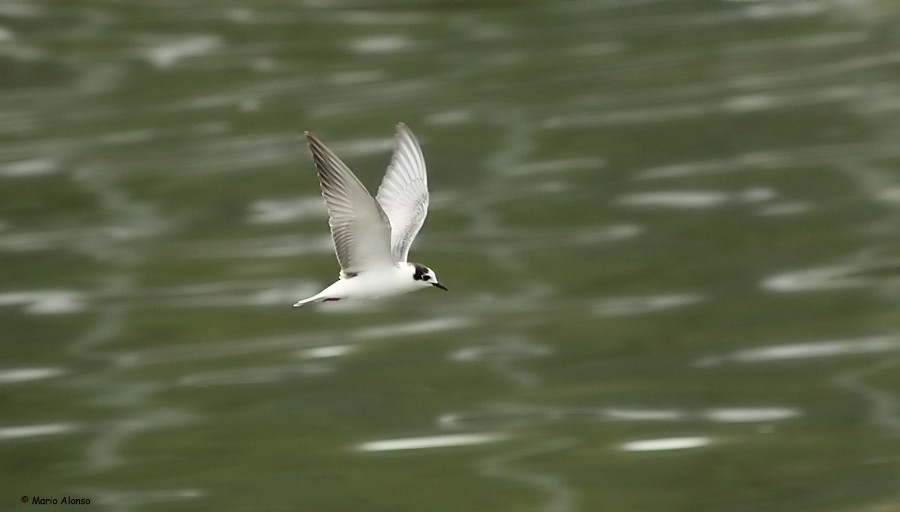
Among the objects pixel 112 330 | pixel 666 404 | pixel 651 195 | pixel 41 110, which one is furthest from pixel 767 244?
pixel 41 110

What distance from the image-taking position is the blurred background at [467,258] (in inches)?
377

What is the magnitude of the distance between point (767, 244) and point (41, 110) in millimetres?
6821

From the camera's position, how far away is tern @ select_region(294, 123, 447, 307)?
24.2 ft

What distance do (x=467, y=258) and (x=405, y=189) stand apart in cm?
401

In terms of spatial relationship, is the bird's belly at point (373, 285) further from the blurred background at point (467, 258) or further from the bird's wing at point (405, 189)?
the blurred background at point (467, 258)

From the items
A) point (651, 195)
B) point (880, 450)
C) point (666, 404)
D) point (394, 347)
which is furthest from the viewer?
point (651, 195)

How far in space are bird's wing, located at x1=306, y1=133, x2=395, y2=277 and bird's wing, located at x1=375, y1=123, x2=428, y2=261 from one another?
0.47 m

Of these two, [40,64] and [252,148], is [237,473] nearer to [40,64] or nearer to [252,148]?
[252,148]

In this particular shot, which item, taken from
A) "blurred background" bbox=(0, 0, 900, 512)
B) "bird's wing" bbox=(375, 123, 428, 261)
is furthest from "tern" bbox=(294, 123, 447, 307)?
"blurred background" bbox=(0, 0, 900, 512)

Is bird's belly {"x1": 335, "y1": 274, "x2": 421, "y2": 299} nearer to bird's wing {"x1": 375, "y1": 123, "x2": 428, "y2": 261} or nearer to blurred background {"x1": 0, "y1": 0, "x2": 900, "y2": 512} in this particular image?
bird's wing {"x1": 375, "y1": 123, "x2": 428, "y2": 261}

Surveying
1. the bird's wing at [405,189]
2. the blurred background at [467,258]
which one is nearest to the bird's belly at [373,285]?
the bird's wing at [405,189]

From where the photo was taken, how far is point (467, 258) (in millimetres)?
12695

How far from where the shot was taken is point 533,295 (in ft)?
39.3

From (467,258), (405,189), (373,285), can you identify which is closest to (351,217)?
Result: (373,285)
